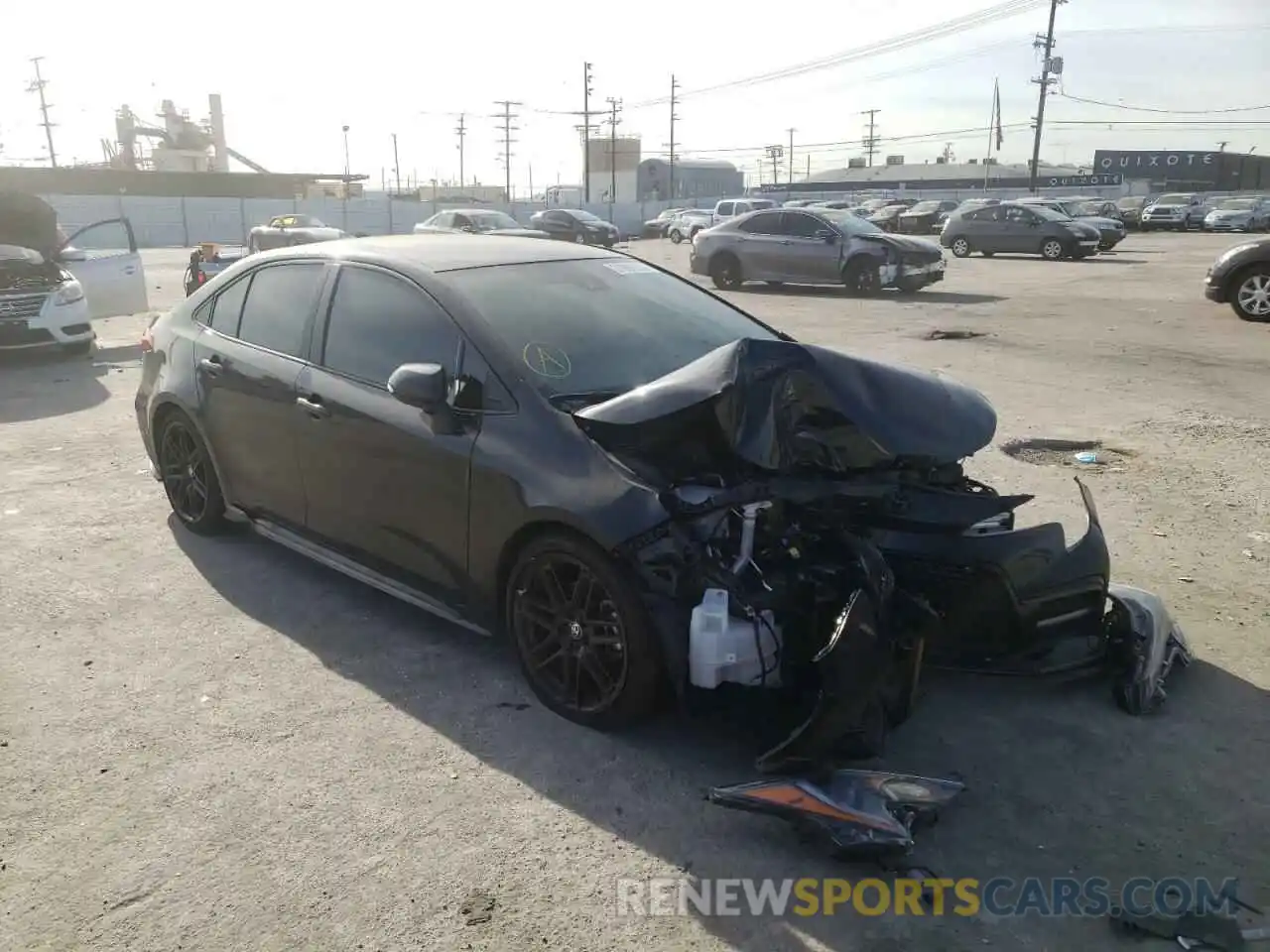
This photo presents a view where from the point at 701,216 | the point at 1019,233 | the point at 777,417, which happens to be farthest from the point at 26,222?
the point at 701,216

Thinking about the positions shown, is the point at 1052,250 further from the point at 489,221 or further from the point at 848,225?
the point at 489,221

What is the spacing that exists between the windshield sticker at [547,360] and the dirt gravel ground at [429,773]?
1212mm

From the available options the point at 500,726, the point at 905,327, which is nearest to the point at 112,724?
the point at 500,726

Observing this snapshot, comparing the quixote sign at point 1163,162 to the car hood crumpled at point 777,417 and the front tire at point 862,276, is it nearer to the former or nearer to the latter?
the front tire at point 862,276

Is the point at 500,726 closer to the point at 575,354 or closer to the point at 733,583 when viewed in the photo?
the point at 733,583

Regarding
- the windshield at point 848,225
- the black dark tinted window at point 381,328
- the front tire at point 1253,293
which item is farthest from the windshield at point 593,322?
the windshield at point 848,225

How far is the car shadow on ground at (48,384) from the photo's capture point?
29.0ft

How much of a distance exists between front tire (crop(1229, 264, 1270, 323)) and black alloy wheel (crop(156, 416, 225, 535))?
1340 cm

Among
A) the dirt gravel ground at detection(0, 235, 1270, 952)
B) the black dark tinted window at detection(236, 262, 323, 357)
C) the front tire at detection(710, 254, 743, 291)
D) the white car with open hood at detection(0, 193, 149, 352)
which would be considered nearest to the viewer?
the dirt gravel ground at detection(0, 235, 1270, 952)

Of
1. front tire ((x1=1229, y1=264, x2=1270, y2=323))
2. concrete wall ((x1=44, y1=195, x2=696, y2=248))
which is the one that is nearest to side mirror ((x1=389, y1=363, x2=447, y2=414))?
front tire ((x1=1229, y1=264, x2=1270, y2=323))

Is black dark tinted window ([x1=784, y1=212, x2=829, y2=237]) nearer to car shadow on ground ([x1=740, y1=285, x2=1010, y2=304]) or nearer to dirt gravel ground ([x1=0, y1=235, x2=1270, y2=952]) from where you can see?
car shadow on ground ([x1=740, y1=285, x2=1010, y2=304])

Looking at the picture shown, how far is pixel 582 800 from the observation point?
3.07 meters

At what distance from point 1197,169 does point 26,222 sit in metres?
85.8

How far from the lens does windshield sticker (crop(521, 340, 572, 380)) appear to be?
3.67 metres
